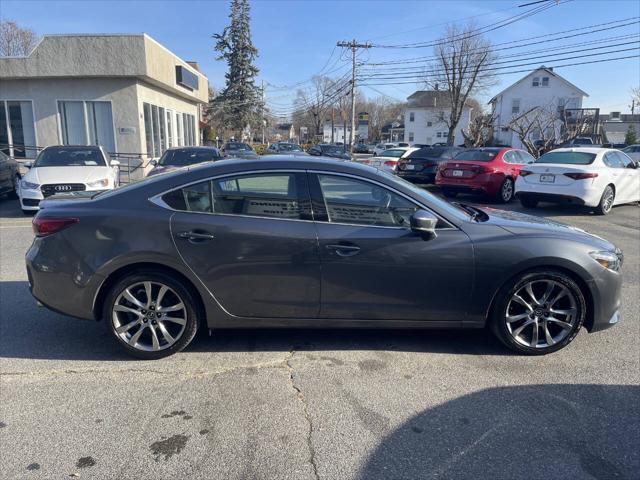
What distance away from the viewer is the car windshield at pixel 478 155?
13344 millimetres

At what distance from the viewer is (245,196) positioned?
3.79m

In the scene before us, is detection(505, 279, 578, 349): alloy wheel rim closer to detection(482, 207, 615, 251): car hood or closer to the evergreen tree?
detection(482, 207, 615, 251): car hood

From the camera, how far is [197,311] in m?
3.74

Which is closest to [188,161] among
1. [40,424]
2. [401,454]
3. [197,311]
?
[197,311]

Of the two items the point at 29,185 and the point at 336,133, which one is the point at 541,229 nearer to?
the point at 29,185

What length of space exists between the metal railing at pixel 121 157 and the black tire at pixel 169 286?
1646cm

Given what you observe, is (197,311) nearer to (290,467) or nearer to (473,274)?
(290,467)

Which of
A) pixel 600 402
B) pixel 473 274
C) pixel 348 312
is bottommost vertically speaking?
pixel 600 402

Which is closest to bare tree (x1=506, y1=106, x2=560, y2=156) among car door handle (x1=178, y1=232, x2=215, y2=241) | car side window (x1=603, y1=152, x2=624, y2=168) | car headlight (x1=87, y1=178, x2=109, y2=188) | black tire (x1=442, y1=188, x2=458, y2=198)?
black tire (x1=442, y1=188, x2=458, y2=198)

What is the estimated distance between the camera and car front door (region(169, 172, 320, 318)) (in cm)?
363

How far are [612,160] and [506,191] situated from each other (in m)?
2.65

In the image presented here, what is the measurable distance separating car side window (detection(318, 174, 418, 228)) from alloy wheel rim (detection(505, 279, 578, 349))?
1108 millimetres

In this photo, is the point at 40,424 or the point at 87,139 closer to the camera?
the point at 40,424

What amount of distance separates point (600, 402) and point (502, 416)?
75cm
